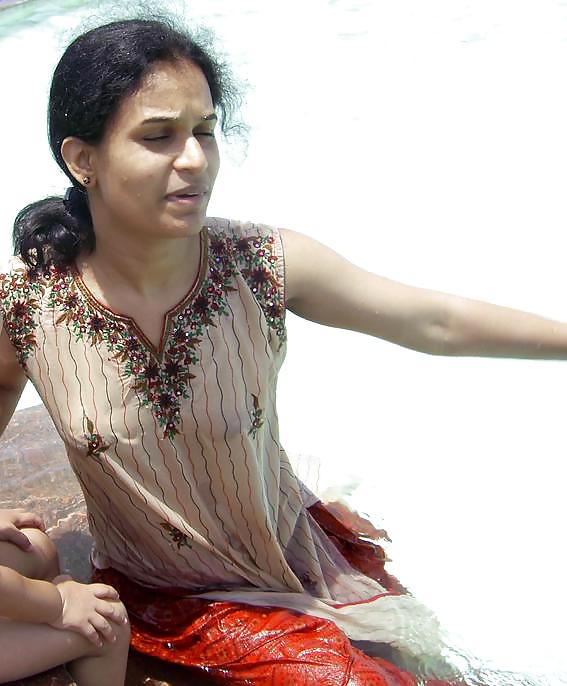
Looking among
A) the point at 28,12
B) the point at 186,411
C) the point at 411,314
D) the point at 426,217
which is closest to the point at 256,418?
the point at 186,411

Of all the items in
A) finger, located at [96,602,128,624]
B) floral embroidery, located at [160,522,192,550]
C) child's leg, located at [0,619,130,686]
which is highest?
floral embroidery, located at [160,522,192,550]

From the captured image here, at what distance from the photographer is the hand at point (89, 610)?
1.77m

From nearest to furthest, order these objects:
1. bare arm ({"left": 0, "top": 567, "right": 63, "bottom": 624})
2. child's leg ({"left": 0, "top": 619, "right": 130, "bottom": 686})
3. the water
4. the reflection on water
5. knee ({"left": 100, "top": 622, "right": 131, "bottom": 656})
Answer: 1. bare arm ({"left": 0, "top": 567, "right": 63, "bottom": 624})
2. child's leg ({"left": 0, "top": 619, "right": 130, "bottom": 686})
3. knee ({"left": 100, "top": 622, "right": 131, "bottom": 656})
4. the water
5. the reflection on water

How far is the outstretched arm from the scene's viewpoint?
2006mm

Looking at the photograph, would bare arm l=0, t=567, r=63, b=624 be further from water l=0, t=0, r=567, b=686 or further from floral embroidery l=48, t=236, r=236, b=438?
water l=0, t=0, r=567, b=686

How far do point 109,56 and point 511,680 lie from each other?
1.77 m

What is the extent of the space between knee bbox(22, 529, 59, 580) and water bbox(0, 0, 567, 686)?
930mm

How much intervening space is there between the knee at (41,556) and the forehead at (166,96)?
86 cm

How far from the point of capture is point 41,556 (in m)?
1.98

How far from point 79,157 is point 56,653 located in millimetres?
901

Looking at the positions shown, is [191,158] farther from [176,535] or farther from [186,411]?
[176,535]

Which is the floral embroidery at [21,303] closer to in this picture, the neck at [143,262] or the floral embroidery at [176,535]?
the neck at [143,262]

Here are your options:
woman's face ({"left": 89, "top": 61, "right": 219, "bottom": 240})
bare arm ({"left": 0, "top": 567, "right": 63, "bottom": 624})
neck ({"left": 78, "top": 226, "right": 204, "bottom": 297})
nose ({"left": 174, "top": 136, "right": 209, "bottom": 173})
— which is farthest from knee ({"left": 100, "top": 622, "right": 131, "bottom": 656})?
nose ({"left": 174, "top": 136, "right": 209, "bottom": 173})

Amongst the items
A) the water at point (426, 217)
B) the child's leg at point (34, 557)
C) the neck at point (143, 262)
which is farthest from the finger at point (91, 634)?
the water at point (426, 217)
